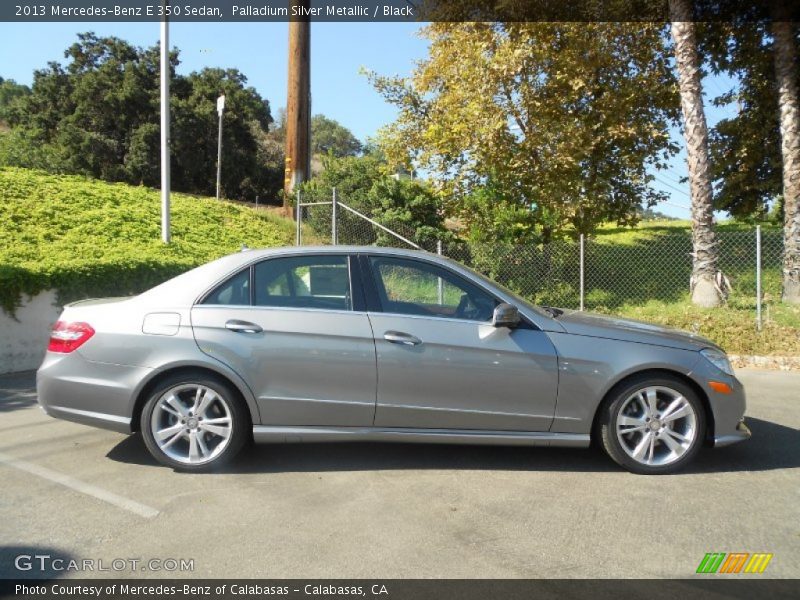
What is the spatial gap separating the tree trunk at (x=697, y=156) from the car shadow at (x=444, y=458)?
662 cm

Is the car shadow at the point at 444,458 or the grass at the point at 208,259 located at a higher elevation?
the grass at the point at 208,259

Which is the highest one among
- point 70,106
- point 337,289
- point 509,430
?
point 70,106

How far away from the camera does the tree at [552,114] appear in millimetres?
13164

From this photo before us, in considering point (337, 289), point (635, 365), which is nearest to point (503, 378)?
point (635, 365)

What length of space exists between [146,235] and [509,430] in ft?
37.6

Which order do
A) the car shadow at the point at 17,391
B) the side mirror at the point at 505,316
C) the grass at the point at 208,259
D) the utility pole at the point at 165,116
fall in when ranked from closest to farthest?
the side mirror at the point at 505,316
the car shadow at the point at 17,391
the grass at the point at 208,259
the utility pole at the point at 165,116

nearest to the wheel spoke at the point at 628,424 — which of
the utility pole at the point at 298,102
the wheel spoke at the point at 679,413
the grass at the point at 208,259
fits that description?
the wheel spoke at the point at 679,413

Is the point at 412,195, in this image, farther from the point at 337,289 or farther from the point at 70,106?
the point at 70,106

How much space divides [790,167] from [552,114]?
4.48 m

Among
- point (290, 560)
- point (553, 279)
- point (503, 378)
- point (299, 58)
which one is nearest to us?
point (290, 560)

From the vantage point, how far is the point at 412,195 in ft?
47.6

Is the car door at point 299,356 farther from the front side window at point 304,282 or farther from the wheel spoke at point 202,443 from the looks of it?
the wheel spoke at point 202,443

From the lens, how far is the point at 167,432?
4.58 m

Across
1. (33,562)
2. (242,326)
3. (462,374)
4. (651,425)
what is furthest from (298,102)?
(33,562)
